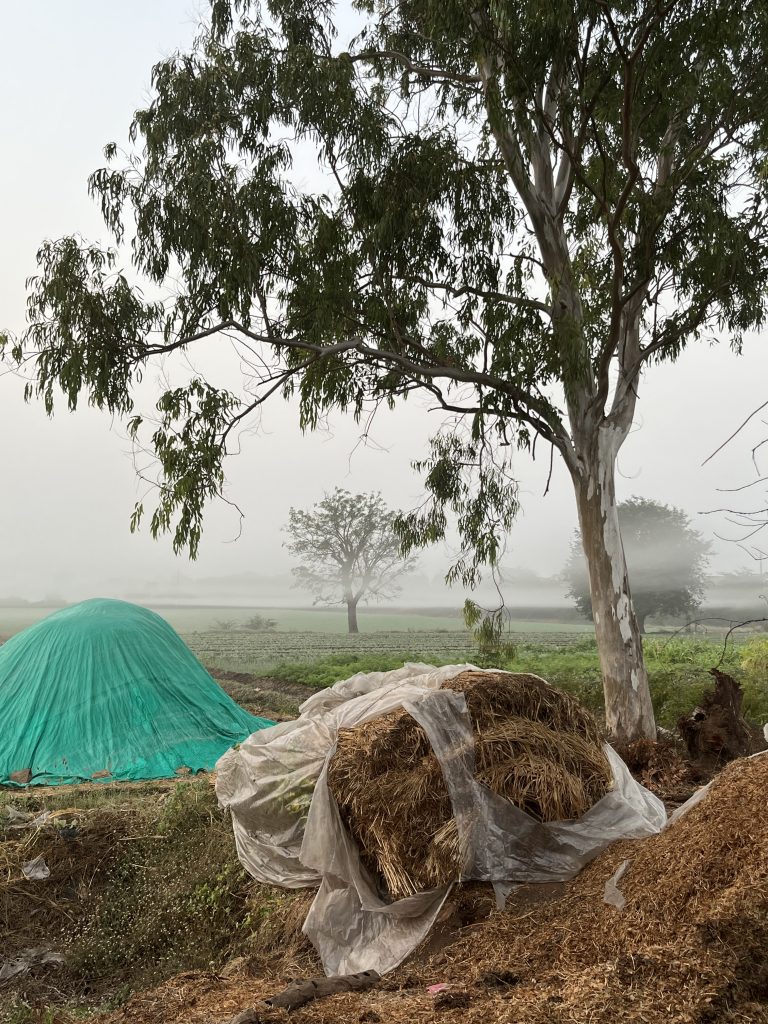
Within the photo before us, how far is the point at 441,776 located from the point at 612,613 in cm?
535

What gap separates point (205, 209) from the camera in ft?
30.4

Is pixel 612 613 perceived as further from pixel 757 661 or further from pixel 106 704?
pixel 106 704

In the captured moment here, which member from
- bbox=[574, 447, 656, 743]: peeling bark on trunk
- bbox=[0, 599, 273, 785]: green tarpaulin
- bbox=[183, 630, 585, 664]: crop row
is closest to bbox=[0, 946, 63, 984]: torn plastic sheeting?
bbox=[0, 599, 273, 785]: green tarpaulin

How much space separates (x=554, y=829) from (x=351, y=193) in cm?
746

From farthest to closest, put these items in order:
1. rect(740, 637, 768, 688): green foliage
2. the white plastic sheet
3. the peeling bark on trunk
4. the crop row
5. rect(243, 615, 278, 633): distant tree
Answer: rect(243, 615, 278, 633): distant tree < the crop row < rect(740, 637, 768, 688): green foliage < the peeling bark on trunk < the white plastic sheet

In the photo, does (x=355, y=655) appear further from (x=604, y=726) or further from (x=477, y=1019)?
(x=477, y=1019)

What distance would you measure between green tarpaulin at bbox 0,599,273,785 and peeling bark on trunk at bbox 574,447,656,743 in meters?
4.34

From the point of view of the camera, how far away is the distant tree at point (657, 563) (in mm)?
26641

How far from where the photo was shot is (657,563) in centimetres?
2794

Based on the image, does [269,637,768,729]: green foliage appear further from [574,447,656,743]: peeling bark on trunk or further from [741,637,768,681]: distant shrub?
[574,447,656,743]: peeling bark on trunk

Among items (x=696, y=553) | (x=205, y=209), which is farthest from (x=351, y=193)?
(x=696, y=553)

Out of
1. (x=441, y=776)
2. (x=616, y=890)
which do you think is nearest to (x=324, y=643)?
(x=441, y=776)

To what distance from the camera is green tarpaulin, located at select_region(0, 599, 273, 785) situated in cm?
941

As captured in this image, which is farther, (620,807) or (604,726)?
(604,726)
